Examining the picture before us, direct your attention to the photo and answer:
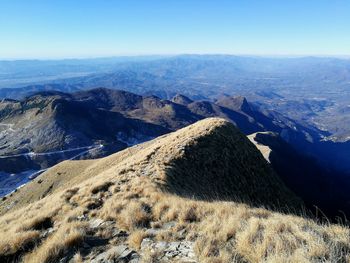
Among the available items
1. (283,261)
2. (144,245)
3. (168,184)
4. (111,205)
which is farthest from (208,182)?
(283,261)

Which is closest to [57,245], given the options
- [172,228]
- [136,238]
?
[136,238]

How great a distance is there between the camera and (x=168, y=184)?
21.2m

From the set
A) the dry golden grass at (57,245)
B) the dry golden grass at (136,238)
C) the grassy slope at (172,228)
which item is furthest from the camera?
the dry golden grass at (136,238)

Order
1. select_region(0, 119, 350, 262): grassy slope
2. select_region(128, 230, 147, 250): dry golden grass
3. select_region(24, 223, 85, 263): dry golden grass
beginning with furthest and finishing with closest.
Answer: select_region(128, 230, 147, 250): dry golden grass, select_region(24, 223, 85, 263): dry golden grass, select_region(0, 119, 350, 262): grassy slope

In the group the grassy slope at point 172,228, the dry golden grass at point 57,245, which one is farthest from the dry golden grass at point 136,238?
the dry golden grass at point 57,245

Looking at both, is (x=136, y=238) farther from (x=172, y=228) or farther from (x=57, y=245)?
(x=57, y=245)

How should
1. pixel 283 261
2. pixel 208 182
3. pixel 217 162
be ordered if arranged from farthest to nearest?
pixel 217 162 → pixel 208 182 → pixel 283 261

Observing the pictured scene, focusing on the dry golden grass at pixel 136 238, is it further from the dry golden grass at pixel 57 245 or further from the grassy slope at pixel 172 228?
the dry golden grass at pixel 57 245

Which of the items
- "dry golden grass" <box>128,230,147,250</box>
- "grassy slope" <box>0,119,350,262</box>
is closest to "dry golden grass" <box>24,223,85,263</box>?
"grassy slope" <box>0,119,350,262</box>

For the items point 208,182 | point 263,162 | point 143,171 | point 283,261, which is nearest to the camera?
point 283,261

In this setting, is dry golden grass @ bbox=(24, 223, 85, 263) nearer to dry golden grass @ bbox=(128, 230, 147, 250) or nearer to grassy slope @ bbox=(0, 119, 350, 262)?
grassy slope @ bbox=(0, 119, 350, 262)

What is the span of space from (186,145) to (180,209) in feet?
62.1

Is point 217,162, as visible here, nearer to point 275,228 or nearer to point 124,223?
point 124,223

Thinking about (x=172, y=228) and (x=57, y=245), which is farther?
(x=172, y=228)
